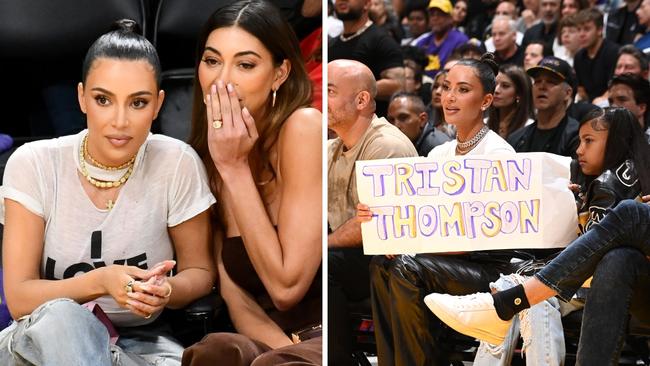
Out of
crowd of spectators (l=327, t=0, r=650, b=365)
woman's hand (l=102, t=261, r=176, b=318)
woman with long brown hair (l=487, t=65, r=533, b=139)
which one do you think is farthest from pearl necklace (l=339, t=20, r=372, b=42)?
woman's hand (l=102, t=261, r=176, b=318)

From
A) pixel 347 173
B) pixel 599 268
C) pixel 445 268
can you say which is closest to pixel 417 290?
pixel 445 268

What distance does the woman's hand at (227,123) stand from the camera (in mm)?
2434

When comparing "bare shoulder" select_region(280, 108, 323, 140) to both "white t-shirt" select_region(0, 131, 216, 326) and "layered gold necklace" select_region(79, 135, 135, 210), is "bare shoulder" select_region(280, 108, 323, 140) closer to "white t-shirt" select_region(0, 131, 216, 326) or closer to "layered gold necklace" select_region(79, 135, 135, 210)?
"white t-shirt" select_region(0, 131, 216, 326)

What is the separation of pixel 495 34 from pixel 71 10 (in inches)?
43.3

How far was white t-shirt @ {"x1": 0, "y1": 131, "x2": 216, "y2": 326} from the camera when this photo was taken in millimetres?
2449

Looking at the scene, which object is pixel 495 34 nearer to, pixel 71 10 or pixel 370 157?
pixel 370 157

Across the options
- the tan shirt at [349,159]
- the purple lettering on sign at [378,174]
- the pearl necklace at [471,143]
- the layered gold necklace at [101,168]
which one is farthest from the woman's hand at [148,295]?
the pearl necklace at [471,143]

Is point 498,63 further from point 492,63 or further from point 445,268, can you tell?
point 445,268

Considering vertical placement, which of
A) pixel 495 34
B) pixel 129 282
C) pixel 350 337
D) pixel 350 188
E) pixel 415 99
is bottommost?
pixel 350 337

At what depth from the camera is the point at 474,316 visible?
2.37m

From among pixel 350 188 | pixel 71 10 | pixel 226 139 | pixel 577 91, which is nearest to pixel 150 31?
pixel 71 10

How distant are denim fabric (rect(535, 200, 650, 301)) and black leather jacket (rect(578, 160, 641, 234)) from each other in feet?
0.11

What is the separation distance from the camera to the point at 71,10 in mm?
2557

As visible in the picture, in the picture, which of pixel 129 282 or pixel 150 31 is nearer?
pixel 129 282
